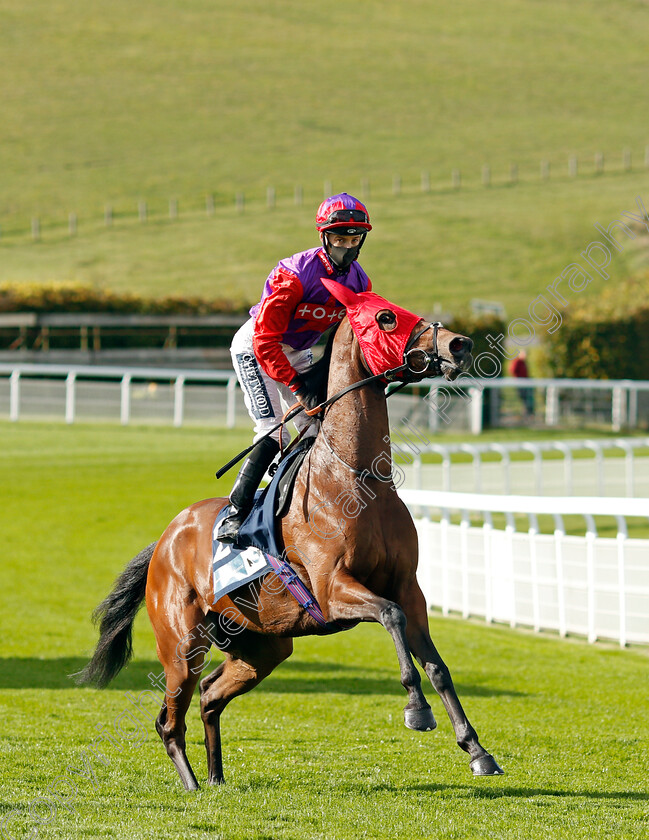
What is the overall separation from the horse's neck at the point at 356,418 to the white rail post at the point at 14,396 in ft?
51.5

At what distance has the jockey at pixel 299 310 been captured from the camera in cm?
432

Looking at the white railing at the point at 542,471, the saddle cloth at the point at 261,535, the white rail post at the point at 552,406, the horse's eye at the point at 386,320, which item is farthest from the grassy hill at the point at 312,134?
the horse's eye at the point at 386,320

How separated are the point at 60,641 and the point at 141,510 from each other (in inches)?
203

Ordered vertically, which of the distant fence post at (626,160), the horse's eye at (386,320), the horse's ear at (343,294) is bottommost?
the horse's eye at (386,320)

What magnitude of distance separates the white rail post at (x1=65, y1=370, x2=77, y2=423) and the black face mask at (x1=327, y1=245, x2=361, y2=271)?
49.5 ft

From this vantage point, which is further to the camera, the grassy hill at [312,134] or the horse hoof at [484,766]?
the grassy hill at [312,134]

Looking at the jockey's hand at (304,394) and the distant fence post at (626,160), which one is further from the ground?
the distant fence post at (626,160)

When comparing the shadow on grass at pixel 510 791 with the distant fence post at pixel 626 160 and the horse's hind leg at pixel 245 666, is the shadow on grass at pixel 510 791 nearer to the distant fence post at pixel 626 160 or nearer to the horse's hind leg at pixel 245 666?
the horse's hind leg at pixel 245 666

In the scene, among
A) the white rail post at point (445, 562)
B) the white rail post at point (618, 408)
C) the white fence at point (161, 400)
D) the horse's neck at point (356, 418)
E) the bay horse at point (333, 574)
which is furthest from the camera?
the white rail post at point (618, 408)

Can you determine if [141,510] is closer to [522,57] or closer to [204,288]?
[204,288]

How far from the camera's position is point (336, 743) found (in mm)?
5383

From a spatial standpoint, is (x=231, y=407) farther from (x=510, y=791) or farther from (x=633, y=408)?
(x=510, y=791)

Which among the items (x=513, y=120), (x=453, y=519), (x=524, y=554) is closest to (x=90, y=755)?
(x=524, y=554)

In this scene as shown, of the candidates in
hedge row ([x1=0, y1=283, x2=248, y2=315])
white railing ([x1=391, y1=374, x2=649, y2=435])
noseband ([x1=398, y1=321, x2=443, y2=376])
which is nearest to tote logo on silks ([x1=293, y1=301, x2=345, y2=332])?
noseband ([x1=398, y1=321, x2=443, y2=376])
